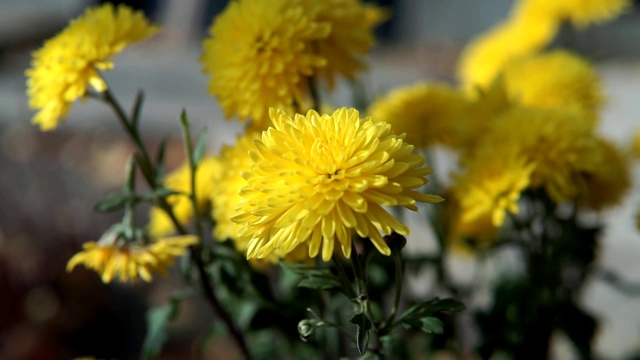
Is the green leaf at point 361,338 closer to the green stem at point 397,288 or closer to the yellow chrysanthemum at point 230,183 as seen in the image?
the green stem at point 397,288

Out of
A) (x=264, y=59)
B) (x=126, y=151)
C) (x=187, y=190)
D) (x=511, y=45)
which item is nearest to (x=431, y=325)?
(x=264, y=59)

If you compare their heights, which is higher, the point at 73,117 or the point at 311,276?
the point at 311,276

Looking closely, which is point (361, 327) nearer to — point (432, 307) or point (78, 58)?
point (432, 307)

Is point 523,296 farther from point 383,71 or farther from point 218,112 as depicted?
point 383,71

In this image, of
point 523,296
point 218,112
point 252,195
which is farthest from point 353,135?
point 218,112

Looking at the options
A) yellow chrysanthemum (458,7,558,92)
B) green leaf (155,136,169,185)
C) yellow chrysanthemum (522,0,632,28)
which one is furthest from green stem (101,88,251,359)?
yellow chrysanthemum (522,0,632,28)

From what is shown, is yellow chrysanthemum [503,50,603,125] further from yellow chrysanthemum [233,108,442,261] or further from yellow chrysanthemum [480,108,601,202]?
yellow chrysanthemum [233,108,442,261]

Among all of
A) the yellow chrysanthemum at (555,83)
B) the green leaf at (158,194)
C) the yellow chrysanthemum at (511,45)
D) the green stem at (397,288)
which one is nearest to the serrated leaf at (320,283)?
the green stem at (397,288)
